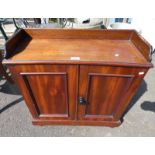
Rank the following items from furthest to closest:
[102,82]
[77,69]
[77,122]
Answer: [77,122]
[102,82]
[77,69]

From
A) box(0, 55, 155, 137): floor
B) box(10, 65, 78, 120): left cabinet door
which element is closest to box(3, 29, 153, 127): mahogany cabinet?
box(10, 65, 78, 120): left cabinet door

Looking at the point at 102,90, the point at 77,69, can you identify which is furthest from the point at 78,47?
the point at 102,90

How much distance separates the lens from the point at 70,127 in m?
1.58

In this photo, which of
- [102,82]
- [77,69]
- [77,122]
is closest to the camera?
[77,69]

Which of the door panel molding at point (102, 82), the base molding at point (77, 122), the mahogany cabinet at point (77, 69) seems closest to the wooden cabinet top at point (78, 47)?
the mahogany cabinet at point (77, 69)

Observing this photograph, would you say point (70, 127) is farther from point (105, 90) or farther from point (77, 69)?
point (77, 69)

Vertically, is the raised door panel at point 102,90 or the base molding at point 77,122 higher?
the raised door panel at point 102,90

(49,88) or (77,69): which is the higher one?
(77,69)

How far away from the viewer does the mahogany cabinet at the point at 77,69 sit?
99 cm

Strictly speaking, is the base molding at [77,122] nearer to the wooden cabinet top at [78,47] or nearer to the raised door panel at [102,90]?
the raised door panel at [102,90]

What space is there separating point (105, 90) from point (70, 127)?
66 cm

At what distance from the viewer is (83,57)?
1.03m

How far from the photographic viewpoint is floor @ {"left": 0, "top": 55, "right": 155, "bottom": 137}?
1.53 metres

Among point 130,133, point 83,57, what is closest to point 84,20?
point 83,57
